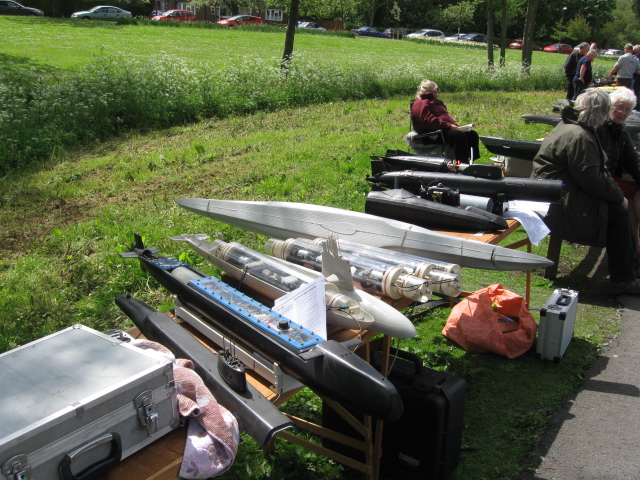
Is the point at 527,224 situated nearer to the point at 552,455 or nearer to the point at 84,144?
the point at 552,455

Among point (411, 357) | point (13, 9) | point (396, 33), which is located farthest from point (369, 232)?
point (396, 33)

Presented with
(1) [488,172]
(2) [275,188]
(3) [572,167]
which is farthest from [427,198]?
(2) [275,188]

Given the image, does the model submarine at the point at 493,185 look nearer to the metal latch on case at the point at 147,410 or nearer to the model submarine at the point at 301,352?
the model submarine at the point at 301,352

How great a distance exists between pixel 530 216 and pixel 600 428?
153cm

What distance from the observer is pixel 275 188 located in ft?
22.9

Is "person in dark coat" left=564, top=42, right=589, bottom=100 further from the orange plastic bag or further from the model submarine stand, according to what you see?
the model submarine stand

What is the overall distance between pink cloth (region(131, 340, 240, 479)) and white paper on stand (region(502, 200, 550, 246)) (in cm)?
277

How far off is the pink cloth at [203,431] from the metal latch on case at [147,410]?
0.12 metres

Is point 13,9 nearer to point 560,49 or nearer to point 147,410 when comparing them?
point 147,410

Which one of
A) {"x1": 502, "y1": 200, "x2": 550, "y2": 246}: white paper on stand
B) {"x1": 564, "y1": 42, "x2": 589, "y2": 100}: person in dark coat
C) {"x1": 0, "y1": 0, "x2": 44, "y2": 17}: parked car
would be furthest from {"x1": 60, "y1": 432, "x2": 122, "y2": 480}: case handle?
{"x1": 0, "y1": 0, "x2": 44, "y2": 17}: parked car

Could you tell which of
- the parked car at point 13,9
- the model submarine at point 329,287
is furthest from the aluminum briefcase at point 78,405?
the parked car at point 13,9

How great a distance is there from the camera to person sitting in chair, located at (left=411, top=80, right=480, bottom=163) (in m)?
6.57

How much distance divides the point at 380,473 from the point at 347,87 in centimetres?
1245

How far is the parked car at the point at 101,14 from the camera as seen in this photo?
38781 millimetres
